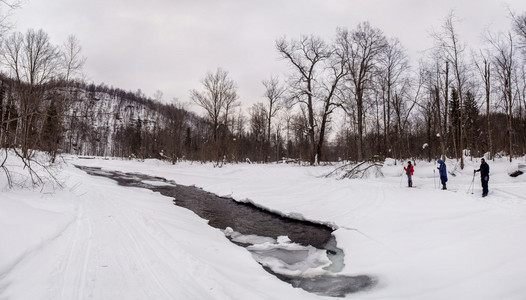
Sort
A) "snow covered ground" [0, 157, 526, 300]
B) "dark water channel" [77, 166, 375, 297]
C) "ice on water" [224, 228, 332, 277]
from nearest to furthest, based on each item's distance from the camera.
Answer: "snow covered ground" [0, 157, 526, 300] < "dark water channel" [77, 166, 375, 297] < "ice on water" [224, 228, 332, 277]

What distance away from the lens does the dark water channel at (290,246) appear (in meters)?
4.88

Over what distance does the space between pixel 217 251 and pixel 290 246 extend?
91.2 inches

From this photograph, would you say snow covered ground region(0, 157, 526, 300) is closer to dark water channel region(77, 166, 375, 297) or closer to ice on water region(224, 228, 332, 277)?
dark water channel region(77, 166, 375, 297)

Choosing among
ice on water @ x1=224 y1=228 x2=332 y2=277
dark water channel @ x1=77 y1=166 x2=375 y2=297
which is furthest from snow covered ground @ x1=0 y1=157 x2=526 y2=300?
ice on water @ x1=224 y1=228 x2=332 y2=277

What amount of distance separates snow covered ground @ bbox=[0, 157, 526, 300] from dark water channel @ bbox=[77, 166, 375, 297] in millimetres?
320

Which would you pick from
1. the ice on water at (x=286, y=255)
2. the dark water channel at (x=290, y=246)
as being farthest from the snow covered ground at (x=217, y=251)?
the ice on water at (x=286, y=255)

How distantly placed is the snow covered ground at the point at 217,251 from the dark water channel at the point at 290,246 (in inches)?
12.6

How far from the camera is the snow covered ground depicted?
3.56 metres

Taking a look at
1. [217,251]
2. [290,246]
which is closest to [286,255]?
[290,246]

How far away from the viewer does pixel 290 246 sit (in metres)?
6.97

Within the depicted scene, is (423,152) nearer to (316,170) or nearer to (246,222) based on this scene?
(316,170)

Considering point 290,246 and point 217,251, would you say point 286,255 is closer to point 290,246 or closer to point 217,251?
point 290,246

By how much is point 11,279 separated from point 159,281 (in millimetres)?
1831

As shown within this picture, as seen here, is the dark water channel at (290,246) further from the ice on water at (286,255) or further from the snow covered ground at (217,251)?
the snow covered ground at (217,251)
